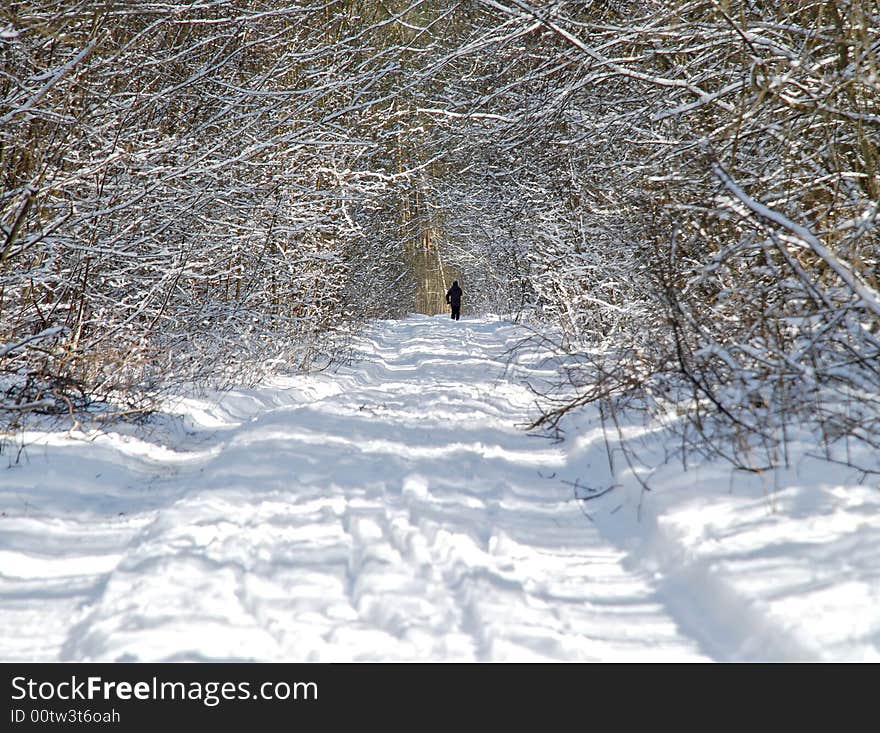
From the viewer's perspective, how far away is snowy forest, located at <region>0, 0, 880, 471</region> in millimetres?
5340

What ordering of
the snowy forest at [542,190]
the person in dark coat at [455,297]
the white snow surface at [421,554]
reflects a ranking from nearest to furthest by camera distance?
1. the white snow surface at [421,554]
2. the snowy forest at [542,190]
3. the person in dark coat at [455,297]

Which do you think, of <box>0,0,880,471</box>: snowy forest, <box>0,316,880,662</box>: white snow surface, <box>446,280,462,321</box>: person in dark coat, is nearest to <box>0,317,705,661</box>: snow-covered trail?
<box>0,316,880,662</box>: white snow surface

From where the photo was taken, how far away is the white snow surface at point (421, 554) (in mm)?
3012

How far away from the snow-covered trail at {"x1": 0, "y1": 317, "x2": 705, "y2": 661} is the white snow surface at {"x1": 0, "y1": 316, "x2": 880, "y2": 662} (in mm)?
15

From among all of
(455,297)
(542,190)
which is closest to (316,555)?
(542,190)

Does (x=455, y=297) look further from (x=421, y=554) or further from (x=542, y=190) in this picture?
(x=421, y=554)

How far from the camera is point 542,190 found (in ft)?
39.5

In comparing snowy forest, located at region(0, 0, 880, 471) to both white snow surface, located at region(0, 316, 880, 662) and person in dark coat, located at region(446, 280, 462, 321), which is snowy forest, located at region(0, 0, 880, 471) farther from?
person in dark coat, located at region(446, 280, 462, 321)

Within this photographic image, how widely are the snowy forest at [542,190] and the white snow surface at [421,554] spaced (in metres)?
0.64

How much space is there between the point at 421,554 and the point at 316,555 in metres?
0.55

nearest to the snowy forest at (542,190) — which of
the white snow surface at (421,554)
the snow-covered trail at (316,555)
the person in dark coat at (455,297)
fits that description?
the white snow surface at (421,554)

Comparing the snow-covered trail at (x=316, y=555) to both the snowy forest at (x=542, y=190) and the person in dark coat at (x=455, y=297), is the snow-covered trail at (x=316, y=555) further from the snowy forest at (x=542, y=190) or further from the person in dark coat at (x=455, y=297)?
the person in dark coat at (x=455, y=297)

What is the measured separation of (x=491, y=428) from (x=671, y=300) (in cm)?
263
